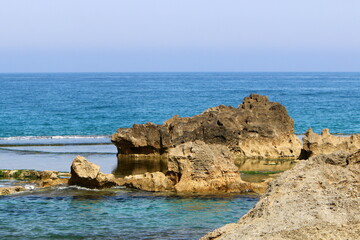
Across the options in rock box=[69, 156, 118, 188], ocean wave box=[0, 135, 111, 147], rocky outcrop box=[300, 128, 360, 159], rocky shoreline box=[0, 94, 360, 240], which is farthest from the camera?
ocean wave box=[0, 135, 111, 147]

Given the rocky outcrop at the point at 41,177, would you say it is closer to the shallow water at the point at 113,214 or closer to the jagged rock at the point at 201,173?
the shallow water at the point at 113,214

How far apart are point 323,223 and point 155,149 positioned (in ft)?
92.8

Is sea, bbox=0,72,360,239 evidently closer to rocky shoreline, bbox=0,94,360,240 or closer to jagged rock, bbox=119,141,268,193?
jagged rock, bbox=119,141,268,193

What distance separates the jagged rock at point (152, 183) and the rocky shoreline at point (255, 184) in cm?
4

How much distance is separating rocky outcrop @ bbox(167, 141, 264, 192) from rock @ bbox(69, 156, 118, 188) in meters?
3.05

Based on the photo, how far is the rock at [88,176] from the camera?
83.2 feet

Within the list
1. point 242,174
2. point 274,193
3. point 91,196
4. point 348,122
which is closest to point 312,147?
point 242,174

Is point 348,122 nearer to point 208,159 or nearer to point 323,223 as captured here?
point 208,159

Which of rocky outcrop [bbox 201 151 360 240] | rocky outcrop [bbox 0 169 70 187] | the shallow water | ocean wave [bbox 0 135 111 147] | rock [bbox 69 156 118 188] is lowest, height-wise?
ocean wave [bbox 0 135 111 147]

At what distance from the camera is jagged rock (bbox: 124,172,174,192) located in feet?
81.8

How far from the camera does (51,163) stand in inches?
1439

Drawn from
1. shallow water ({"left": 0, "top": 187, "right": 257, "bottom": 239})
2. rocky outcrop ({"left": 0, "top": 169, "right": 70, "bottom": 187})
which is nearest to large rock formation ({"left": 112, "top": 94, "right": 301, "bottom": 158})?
rocky outcrop ({"left": 0, "top": 169, "right": 70, "bottom": 187})

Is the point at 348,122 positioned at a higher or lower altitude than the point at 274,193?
lower

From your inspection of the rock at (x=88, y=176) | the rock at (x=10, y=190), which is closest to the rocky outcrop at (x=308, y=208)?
the rock at (x=88, y=176)
